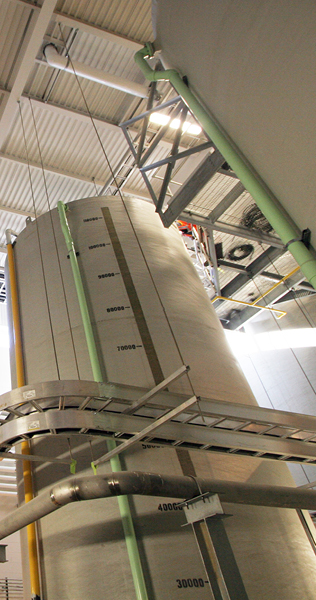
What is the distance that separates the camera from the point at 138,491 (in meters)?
5.79

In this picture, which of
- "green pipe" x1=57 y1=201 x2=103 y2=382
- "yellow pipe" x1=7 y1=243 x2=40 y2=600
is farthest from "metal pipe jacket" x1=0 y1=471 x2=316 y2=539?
"green pipe" x1=57 y1=201 x2=103 y2=382

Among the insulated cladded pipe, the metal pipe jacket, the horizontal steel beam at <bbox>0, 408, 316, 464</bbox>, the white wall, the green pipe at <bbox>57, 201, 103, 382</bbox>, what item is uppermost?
the insulated cladded pipe

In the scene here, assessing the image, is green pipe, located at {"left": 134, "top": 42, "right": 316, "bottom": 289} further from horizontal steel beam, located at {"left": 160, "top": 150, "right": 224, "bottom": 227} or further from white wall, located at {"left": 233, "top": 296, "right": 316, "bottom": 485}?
white wall, located at {"left": 233, "top": 296, "right": 316, "bottom": 485}

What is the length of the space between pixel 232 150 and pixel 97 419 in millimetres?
4206

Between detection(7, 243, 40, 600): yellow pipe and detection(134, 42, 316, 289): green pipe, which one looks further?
detection(7, 243, 40, 600): yellow pipe

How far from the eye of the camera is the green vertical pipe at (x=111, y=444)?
6008mm

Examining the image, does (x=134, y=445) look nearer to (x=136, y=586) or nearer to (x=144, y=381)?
(x=144, y=381)

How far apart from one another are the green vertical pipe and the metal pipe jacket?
861 mm

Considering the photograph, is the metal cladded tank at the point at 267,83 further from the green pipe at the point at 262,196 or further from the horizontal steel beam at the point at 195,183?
the horizontal steel beam at the point at 195,183

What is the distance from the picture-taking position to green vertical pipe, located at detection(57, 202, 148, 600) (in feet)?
19.7

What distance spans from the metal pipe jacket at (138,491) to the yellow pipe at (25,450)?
489 mm

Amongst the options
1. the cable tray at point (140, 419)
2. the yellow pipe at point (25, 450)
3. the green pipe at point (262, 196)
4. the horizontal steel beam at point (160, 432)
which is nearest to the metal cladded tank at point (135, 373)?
the yellow pipe at point (25, 450)

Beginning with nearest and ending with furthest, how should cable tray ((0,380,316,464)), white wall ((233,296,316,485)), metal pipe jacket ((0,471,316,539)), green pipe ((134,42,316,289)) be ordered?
green pipe ((134,42,316,289)) → metal pipe jacket ((0,471,316,539)) → cable tray ((0,380,316,464)) → white wall ((233,296,316,485))

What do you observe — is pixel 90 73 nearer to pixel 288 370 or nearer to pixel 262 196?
pixel 262 196
